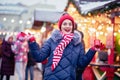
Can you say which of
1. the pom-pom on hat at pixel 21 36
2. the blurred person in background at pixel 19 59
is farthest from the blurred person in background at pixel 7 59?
the pom-pom on hat at pixel 21 36

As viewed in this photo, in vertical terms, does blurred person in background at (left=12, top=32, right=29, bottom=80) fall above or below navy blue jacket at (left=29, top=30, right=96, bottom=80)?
below

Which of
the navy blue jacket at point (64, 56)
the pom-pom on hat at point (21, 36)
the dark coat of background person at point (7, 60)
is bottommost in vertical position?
the dark coat of background person at point (7, 60)

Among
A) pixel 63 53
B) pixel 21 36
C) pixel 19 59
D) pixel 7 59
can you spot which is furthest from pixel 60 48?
pixel 7 59

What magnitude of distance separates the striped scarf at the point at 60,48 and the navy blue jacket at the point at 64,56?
6 centimetres

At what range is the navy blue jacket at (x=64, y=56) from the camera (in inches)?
223

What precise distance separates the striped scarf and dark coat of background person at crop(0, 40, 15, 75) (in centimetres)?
664

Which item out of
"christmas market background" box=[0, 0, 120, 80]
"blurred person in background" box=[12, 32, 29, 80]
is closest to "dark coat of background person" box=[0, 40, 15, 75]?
"blurred person in background" box=[12, 32, 29, 80]

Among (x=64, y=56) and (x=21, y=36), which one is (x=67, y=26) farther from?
(x=21, y=36)

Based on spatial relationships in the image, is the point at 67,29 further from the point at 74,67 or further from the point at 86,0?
the point at 86,0

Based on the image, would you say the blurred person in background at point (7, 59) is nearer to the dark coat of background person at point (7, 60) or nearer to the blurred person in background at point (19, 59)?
the dark coat of background person at point (7, 60)

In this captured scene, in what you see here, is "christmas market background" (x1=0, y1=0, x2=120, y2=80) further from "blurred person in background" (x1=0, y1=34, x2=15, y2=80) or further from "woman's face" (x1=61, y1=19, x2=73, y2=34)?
"woman's face" (x1=61, y1=19, x2=73, y2=34)

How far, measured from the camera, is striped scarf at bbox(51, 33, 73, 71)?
5641mm

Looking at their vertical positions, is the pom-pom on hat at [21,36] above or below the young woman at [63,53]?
above

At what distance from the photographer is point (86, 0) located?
17.2 metres
